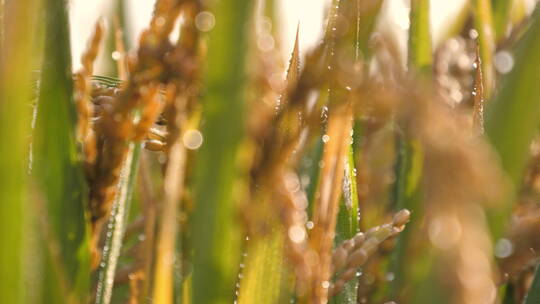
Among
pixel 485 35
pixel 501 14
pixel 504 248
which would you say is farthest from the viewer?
pixel 501 14

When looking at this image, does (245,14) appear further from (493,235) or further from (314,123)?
(493,235)

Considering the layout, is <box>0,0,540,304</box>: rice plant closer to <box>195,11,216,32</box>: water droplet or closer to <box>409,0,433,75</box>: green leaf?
<box>195,11,216,32</box>: water droplet

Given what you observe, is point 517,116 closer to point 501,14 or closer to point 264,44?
point 264,44

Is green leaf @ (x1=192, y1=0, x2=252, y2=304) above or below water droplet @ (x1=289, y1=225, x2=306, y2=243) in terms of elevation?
above

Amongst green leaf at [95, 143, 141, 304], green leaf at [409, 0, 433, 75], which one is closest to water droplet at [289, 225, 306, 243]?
green leaf at [95, 143, 141, 304]

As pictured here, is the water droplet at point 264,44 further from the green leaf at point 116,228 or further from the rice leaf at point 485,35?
the rice leaf at point 485,35

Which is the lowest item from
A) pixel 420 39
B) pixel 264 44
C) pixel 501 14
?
pixel 264 44

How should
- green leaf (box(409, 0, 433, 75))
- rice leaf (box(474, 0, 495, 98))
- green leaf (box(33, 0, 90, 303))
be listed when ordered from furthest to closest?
rice leaf (box(474, 0, 495, 98)), green leaf (box(409, 0, 433, 75)), green leaf (box(33, 0, 90, 303))

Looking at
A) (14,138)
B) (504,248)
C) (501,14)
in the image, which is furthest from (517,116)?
(501,14)
